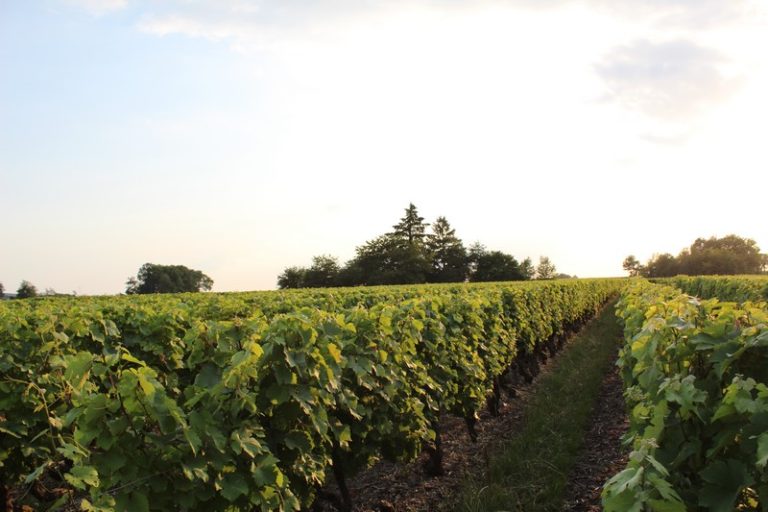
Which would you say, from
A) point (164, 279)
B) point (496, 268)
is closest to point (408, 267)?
point (496, 268)

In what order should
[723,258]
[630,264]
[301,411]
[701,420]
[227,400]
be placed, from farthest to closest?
[630,264]
[723,258]
[301,411]
[227,400]
[701,420]

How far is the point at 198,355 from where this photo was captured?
3.87 m

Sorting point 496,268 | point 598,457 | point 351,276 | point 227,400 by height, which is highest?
point 496,268

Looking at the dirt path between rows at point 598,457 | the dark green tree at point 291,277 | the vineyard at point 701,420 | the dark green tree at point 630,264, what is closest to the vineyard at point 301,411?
the vineyard at point 701,420

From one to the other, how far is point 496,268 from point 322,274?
2843 centimetres

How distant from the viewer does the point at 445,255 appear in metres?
99.9

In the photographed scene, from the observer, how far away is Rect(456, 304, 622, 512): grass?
5.81 meters

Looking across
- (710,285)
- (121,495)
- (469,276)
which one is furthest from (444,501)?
(469,276)

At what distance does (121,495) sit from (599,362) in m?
13.7

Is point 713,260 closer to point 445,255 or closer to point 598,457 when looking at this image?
point 445,255

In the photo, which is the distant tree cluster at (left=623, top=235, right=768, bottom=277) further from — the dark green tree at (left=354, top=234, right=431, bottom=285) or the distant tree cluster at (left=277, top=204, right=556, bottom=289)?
the dark green tree at (left=354, top=234, right=431, bottom=285)

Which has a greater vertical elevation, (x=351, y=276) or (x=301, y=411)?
(x=351, y=276)

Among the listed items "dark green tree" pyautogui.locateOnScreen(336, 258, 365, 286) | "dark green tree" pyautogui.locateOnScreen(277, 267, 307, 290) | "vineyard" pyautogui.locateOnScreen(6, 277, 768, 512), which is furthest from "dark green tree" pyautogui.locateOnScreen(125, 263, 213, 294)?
"vineyard" pyautogui.locateOnScreen(6, 277, 768, 512)

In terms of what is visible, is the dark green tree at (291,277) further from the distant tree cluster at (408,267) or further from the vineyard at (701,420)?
the vineyard at (701,420)
